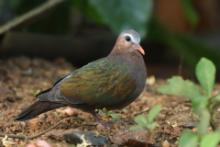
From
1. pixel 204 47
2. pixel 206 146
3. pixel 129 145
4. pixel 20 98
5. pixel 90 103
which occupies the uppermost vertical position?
pixel 204 47

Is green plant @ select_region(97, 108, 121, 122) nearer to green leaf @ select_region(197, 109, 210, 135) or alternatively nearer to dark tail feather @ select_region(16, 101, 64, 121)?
dark tail feather @ select_region(16, 101, 64, 121)

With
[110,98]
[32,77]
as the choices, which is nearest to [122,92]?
[110,98]

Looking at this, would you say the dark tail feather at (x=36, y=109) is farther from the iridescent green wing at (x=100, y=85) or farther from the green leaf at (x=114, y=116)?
the green leaf at (x=114, y=116)

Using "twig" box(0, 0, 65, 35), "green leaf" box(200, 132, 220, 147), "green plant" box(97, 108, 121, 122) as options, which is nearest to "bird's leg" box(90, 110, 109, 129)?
"green plant" box(97, 108, 121, 122)

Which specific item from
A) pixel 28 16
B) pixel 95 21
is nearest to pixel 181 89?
pixel 28 16

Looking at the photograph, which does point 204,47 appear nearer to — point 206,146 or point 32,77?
point 32,77

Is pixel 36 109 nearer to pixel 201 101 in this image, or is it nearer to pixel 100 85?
pixel 100 85
